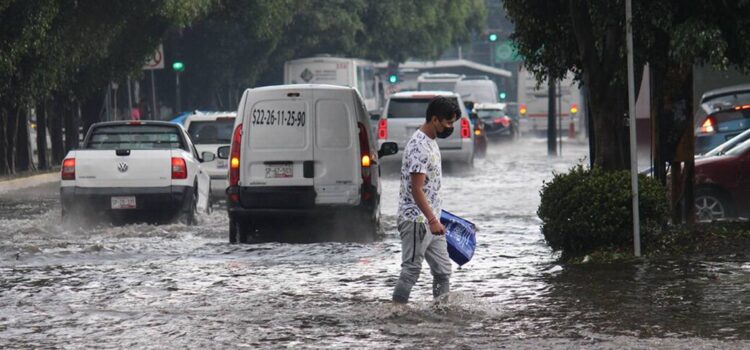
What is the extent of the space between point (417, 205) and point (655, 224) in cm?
434

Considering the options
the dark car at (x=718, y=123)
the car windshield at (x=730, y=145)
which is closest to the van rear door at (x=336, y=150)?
the car windshield at (x=730, y=145)

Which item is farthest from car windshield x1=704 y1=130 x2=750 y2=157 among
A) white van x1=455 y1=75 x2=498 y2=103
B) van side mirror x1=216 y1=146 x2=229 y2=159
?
white van x1=455 y1=75 x2=498 y2=103

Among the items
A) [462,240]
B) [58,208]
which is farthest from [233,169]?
[58,208]

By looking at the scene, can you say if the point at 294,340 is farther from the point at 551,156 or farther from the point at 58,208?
the point at 551,156

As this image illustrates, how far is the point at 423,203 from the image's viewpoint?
10.9m

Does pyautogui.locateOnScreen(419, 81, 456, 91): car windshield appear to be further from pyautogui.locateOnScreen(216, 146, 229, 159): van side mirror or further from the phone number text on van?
the phone number text on van

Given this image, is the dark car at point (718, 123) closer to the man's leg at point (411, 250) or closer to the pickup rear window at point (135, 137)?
the pickup rear window at point (135, 137)

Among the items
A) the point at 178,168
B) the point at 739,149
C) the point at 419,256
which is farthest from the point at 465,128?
the point at 419,256

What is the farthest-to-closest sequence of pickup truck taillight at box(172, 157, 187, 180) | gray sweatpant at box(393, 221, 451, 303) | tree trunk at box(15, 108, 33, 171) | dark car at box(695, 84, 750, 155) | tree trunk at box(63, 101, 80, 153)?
tree trunk at box(63, 101, 80, 153), tree trunk at box(15, 108, 33, 171), dark car at box(695, 84, 750, 155), pickup truck taillight at box(172, 157, 187, 180), gray sweatpant at box(393, 221, 451, 303)

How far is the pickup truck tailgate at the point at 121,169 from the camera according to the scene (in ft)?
64.0

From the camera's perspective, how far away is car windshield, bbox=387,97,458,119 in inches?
1357

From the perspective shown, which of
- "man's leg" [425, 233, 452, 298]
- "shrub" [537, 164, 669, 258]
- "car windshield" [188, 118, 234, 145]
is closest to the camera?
"man's leg" [425, 233, 452, 298]

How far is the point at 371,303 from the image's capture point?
12.0 m

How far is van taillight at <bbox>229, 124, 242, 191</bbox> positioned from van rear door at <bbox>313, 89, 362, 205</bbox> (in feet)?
2.67
